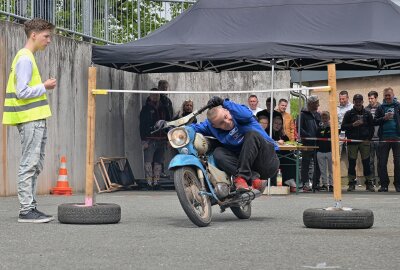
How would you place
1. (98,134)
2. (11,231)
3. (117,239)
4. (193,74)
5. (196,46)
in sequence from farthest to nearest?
(193,74)
(98,134)
(196,46)
(11,231)
(117,239)

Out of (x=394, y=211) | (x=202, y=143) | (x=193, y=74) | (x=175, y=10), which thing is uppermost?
(x=175, y=10)

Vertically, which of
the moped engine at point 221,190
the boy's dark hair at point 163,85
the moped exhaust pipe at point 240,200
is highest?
the boy's dark hair at point 163,85

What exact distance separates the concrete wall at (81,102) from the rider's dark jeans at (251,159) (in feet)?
20.8

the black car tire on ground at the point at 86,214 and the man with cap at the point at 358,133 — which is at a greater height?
the man with cap at the point at 358,133

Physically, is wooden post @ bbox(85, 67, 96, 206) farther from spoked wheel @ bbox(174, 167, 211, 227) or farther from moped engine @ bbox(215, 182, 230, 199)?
moped engine @ bbox(215, 182, 230, 199)

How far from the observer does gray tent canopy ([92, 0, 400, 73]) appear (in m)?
17.8

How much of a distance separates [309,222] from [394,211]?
325 cm

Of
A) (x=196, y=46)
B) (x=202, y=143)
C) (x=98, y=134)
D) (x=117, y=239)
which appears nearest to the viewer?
(x=117, y=239)

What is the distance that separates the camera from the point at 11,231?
9945mm

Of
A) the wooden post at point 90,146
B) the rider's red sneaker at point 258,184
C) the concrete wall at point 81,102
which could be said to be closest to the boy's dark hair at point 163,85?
the concrete wall at point 81,102

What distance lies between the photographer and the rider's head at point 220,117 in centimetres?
1091

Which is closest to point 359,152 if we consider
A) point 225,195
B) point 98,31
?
point 98,31

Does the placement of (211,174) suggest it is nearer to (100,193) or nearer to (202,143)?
(202,143)

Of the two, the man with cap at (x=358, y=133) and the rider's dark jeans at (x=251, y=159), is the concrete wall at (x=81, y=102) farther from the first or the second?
the rider's dark jeans at (x=251, y=159)
